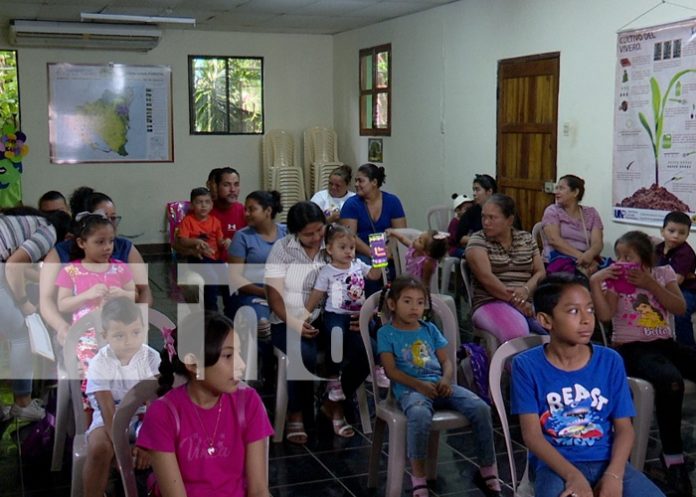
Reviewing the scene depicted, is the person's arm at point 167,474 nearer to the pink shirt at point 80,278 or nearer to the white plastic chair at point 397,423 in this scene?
the white plastic chair at point 397,423

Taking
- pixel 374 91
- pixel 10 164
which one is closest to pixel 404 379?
pixel 374 91

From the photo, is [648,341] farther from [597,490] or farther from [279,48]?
[279,48]

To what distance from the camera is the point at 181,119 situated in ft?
31.9

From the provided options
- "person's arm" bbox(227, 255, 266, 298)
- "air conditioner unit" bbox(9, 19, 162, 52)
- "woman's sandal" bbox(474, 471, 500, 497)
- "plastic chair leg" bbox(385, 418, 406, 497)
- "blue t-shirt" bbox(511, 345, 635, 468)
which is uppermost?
"air conditioner unit" bbox(9, 19, 162, 52)

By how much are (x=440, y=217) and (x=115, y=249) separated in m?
4.07

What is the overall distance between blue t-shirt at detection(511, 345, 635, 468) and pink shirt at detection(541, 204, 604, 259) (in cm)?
312

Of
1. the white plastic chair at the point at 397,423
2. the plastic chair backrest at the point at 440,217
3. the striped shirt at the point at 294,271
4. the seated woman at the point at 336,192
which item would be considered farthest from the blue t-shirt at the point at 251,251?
the plastic chair backrest at the point at 440,217

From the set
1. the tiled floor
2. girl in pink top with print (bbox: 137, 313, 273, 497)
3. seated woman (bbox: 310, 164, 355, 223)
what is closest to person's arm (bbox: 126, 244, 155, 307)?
the tiled floor

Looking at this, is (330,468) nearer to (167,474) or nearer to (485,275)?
(485,275)

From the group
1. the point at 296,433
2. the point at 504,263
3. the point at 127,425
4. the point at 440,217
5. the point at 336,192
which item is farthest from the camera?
the point at 440,217

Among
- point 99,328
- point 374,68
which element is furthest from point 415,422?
point 374,68

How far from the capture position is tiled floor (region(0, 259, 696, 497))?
331 cm

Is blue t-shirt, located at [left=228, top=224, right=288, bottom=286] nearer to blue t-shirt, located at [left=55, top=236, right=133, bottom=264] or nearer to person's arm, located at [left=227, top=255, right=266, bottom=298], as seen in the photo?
person's arm, located at [left=227, top=255, right=266, bottom=298]

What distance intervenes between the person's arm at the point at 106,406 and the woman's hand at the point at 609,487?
5.28ft
